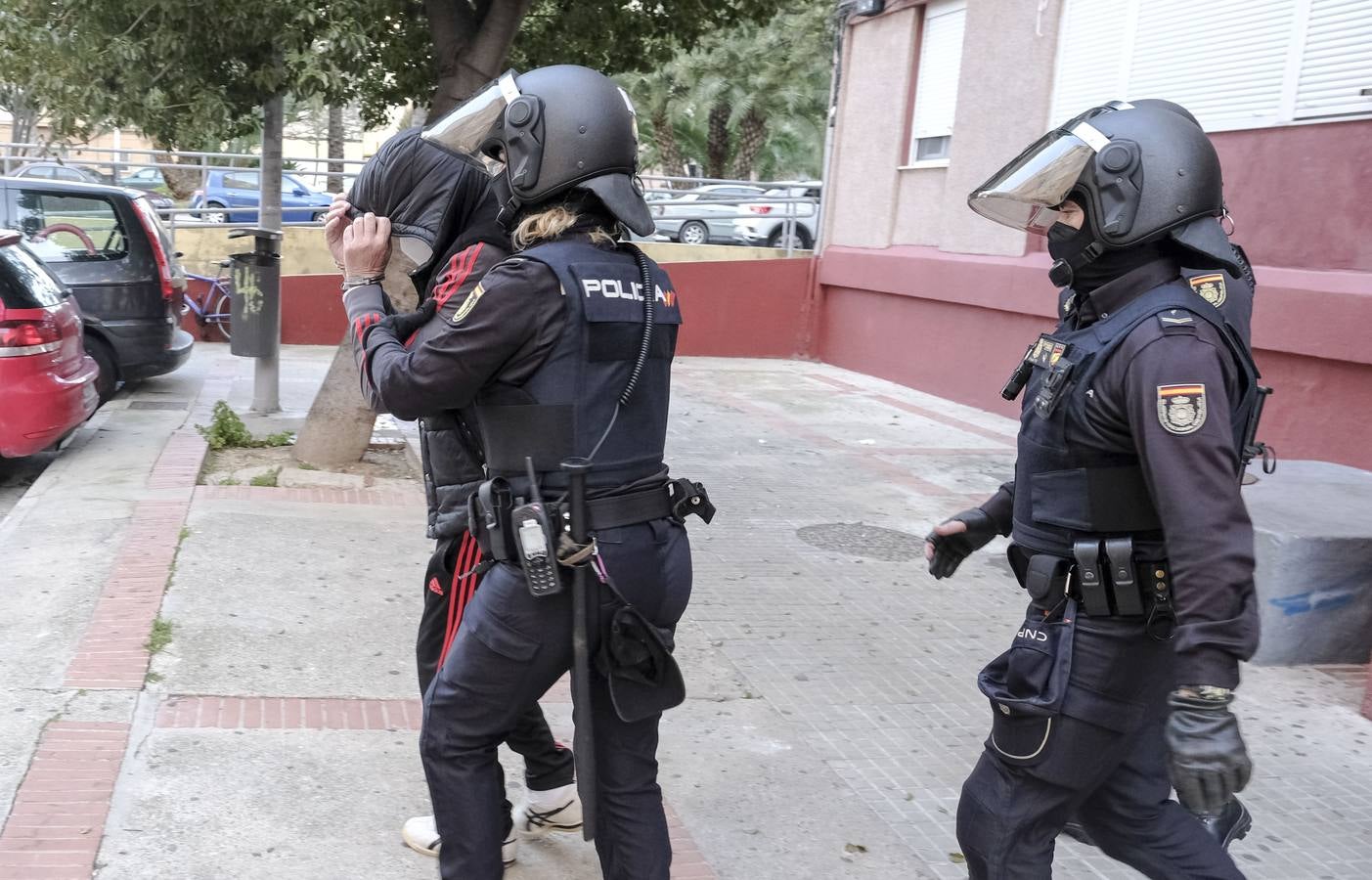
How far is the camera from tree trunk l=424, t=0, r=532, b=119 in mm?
7230

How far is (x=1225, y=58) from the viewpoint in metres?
9.04

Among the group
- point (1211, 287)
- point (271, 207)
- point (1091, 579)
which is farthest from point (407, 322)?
point (271, 207)

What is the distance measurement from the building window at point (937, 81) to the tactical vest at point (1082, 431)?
10.4 meters

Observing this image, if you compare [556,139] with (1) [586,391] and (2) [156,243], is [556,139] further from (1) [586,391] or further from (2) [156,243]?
(2) [156,243]

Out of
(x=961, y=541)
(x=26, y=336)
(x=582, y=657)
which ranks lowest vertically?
(x=26, y=336)

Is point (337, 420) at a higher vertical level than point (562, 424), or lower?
lower

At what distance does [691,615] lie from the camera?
564cm

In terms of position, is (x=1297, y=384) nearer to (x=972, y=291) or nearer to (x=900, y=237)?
(x=972, y=291)

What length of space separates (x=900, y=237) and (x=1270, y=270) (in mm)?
5510

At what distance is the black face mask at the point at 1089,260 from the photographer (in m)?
2.61

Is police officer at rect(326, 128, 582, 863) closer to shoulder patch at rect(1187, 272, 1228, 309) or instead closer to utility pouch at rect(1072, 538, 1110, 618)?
utility pouch at rect(1072, 538, 1110, 618)

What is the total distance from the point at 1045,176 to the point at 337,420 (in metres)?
5.49

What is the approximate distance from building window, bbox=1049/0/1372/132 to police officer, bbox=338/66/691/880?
6.70 metres

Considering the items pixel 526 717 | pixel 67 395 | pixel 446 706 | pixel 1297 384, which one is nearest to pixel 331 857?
pixel 526 717
